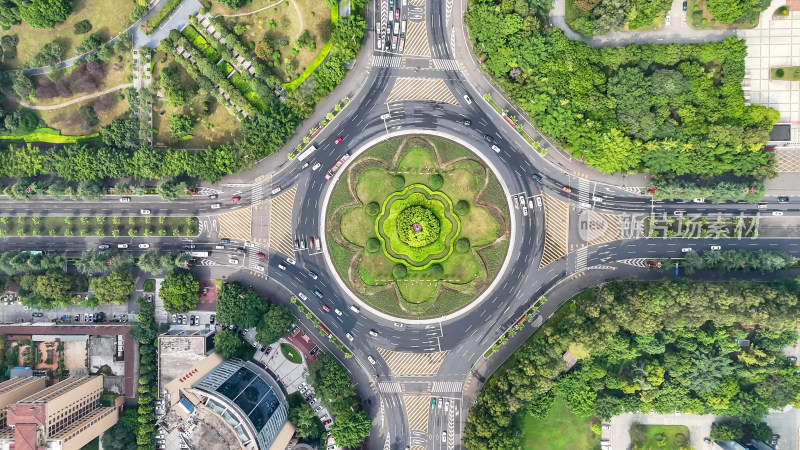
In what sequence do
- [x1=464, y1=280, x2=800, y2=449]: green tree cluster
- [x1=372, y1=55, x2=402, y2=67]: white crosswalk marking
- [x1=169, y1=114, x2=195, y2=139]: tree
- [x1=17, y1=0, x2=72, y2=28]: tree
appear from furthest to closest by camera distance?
[x1=372, y1=55, x2=402, y2=67]: white crosswalk marking → [x1=169, y1=114, x2=195, y2=139]: tree → [x1=17, y1=0, x2=72, y2=28]: tree → [x1=464, y1=280, x2=800, y2=449]: green tree cluster

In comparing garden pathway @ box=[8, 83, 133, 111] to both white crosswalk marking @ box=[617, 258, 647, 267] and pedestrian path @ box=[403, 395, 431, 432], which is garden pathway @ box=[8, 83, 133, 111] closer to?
pedestrian path @ box=[403, 395, 431, 432]

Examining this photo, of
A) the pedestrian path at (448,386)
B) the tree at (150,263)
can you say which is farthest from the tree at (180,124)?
the pedestrian path at (448,386)

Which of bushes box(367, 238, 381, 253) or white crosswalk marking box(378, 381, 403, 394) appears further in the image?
white crosswalk marking box(378, 381, 403, 394)

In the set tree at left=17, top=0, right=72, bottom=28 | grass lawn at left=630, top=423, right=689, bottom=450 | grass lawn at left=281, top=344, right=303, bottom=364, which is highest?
tree at left=17, top=0, right=72, bottom=28

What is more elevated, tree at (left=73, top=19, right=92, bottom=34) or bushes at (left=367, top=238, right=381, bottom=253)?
tree at (left=73, top=19, right=92, bottom=34)

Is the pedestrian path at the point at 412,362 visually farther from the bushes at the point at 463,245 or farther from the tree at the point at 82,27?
the tree at the point at 82,27

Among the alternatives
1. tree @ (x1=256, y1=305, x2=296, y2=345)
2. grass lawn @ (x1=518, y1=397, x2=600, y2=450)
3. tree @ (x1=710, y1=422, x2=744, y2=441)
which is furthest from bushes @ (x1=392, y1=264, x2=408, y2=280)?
tree @ (x1=710, y1=422, x2=744, y2=441)

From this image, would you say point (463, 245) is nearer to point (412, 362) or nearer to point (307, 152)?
point (412, 362)

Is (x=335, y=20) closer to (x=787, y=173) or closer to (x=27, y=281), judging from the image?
(x=27, y=281)
